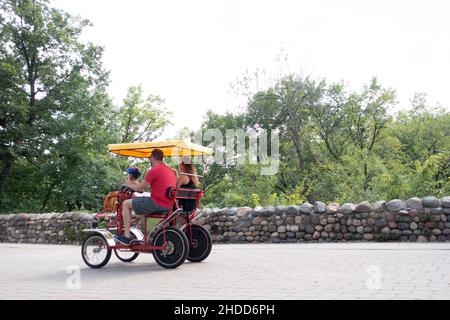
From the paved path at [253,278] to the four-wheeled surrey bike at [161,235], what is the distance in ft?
0.73

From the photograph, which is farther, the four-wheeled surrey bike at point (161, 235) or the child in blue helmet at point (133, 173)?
the child in blue helmet at point (133, 173)

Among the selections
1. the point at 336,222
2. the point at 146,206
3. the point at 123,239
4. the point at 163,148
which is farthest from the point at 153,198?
the point at 336,222

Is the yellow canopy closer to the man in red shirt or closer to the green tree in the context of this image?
the man in red shirt

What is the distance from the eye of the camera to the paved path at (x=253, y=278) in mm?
5773

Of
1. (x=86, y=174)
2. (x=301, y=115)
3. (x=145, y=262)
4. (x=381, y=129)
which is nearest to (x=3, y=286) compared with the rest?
(x=145, y=262)

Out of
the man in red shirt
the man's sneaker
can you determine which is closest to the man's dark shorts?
the man in red shirt

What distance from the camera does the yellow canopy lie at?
29.9 feet

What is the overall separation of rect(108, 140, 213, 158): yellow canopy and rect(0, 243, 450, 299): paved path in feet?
6.48

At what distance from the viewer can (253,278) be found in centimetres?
705

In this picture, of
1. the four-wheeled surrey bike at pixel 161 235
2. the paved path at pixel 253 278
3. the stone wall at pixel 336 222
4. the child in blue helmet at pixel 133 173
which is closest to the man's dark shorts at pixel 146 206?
the four-wheeled surrey bike at pixel 161 235

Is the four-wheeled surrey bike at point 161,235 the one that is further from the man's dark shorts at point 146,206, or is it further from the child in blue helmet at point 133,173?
the child in blue helmet at point 133,173

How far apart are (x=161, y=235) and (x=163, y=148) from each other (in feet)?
5.49
